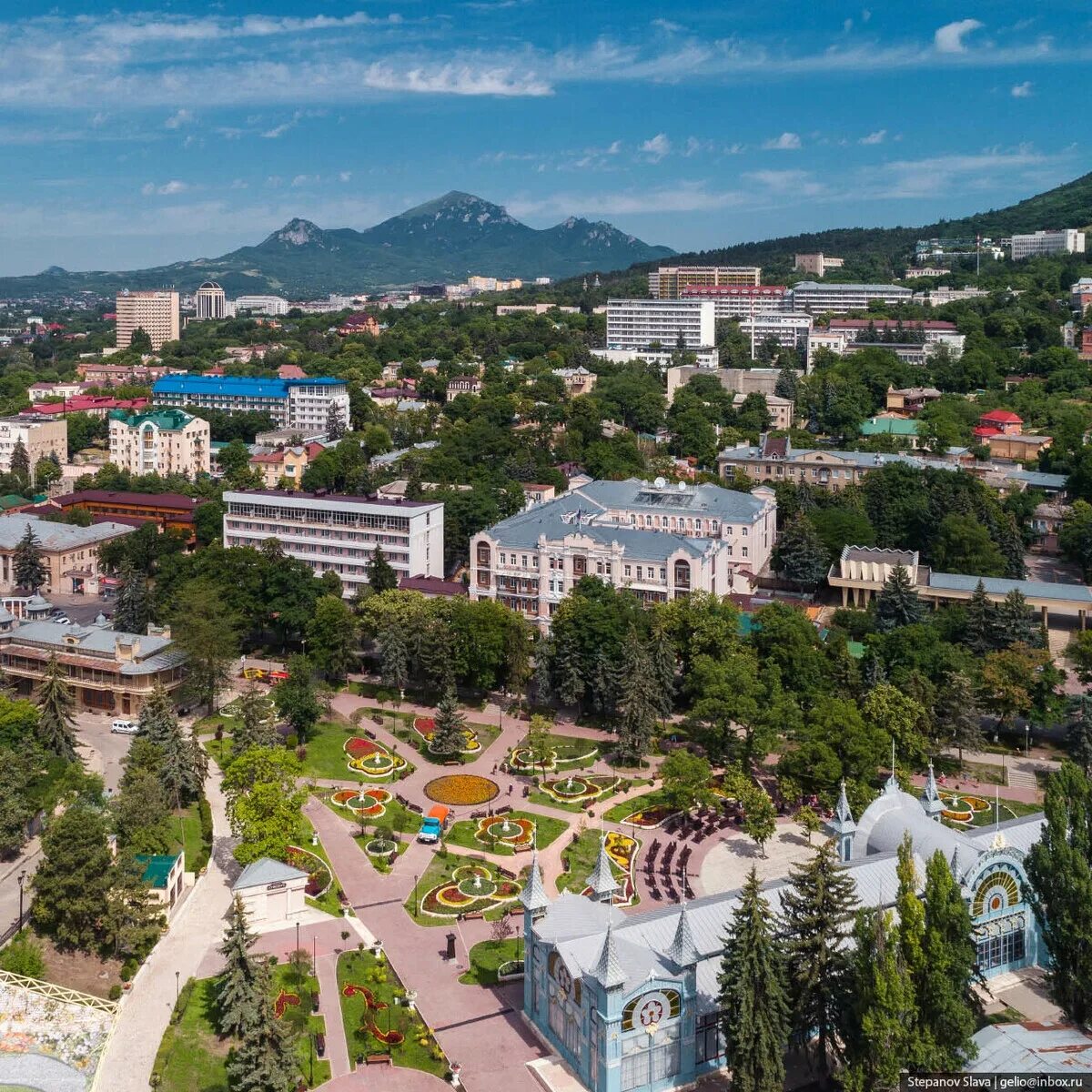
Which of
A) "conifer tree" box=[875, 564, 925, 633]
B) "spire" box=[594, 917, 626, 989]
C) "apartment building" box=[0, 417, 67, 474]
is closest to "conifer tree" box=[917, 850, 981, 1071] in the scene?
"spire" box=[594, 917, 626, 989]

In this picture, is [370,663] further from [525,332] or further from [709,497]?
[525,332]

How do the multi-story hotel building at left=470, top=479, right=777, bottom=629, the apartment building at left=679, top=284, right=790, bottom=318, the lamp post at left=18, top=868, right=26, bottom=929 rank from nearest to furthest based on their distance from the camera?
the lamp post at left=18, top=868, right=26, bottom=929
the multi-story hotel building at left=470, top=479, right=777, bottom=629
the apartment building at left=679, top=284, right=790, bottom=318

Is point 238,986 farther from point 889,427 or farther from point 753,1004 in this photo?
point 889,427

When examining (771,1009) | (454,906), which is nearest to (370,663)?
(454,906)

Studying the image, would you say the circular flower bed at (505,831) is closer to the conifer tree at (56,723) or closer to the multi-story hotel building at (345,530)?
the conifer tree at (56,723)

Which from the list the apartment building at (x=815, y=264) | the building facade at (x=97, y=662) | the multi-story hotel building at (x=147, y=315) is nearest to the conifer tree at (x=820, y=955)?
the building facade at (x=97, y=662)

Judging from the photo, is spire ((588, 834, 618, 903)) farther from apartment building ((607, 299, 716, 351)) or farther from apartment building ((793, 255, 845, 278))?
apartment building ((793, 255, 845, 278))

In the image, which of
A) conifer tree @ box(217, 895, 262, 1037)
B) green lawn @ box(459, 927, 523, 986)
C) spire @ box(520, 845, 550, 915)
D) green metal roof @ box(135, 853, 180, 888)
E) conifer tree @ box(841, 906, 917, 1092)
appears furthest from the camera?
green metal roof @ box(135, 853, 180, 888)

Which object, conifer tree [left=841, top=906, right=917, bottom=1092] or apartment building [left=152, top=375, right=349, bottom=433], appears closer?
conifer tree [left=841, top=906, right=917, bottom=1092]
